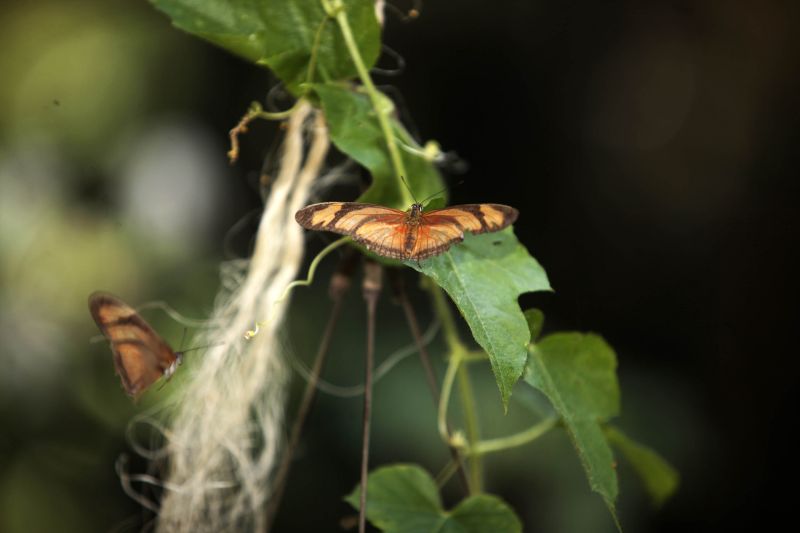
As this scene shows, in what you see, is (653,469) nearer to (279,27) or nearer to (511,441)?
(511,441)

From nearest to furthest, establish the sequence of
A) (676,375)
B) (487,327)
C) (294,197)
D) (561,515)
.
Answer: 1. (487,327)
2. (294,197)
3. (561,515)
4. (676,375)

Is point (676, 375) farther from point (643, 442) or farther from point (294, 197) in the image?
point (294, 197)

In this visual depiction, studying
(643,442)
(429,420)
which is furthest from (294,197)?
(643,442)

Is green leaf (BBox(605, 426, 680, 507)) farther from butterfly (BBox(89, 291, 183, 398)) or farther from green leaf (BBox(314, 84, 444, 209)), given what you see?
butterfly (BBox(89, 291, 183, 398))

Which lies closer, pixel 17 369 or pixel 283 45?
pixel 283 45

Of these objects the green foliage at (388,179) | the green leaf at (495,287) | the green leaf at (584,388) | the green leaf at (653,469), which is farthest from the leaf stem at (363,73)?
the green leaf at (653,469)

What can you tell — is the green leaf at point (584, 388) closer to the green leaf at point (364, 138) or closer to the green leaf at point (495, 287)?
the green leaf at point (495, 287)
